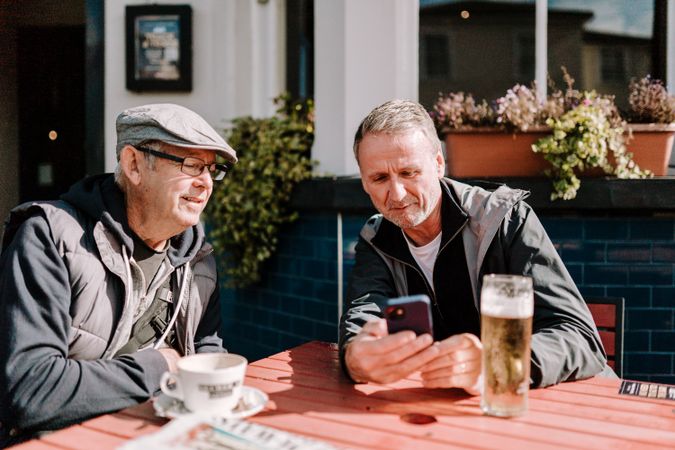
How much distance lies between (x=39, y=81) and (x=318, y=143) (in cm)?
261

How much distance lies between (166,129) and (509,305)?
1090 mm

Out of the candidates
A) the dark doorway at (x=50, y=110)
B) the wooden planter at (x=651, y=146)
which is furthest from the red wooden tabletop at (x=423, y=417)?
the dark doorway at (x=50, y=110)

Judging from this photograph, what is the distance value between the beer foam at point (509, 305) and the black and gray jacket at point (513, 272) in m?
0.28

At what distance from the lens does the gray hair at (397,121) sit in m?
2.11

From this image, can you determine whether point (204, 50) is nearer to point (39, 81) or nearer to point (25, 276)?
point (39, 81)

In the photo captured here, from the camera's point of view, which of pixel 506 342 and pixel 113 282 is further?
pixel 113 282

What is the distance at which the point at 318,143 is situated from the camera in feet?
13.4

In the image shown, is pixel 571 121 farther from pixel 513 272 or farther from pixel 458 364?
pixel 458 364

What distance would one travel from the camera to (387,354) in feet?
5.08

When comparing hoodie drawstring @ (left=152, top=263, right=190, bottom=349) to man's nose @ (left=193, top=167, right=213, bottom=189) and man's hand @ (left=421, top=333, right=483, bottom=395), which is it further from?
man's hand @ (left=421, top=333, right=483, bottom=395)

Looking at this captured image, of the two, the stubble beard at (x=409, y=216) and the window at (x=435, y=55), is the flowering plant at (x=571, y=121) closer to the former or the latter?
the window at (x=435, y=55)

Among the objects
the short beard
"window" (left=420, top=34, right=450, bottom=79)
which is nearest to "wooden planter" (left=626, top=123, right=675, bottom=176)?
"window" (left=420, top=34, right=450, bottom=79)

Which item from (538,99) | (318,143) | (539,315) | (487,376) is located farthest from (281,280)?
(487,376)

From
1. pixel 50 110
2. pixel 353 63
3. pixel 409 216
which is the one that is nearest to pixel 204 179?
pixel 409 216
